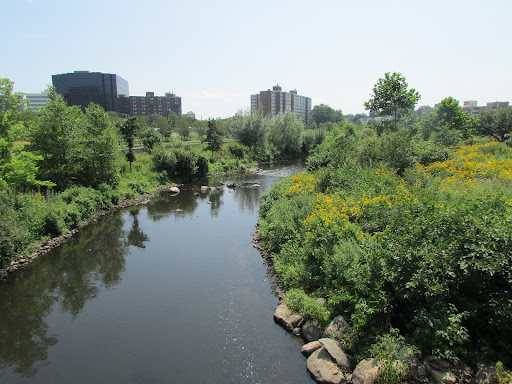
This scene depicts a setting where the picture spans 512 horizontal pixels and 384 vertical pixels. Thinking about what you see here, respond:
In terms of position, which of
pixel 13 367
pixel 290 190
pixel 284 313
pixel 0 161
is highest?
pixel 0 161

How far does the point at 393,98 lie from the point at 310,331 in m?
32.7

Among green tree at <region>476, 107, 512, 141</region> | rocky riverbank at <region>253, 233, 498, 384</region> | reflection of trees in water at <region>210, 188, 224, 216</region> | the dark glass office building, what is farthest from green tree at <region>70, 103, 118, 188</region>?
the dark glass office building

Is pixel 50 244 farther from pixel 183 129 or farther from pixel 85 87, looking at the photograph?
pixel 85 87

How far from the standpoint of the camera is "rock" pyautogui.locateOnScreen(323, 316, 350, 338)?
357 inches

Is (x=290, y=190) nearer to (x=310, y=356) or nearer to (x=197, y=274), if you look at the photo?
(x=197, y=274)

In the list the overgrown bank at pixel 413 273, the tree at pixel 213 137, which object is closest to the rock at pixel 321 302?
the overgrown bank at pixel 413 273

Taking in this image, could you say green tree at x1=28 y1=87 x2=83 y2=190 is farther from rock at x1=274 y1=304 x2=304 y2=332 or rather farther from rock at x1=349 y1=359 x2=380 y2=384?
rock at x1=349 y1=359 x2=380 y2=384

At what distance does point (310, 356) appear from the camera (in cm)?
894

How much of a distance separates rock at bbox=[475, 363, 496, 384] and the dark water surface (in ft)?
13.3

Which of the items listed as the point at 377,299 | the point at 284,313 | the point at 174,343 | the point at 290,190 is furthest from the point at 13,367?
the point at 290,190

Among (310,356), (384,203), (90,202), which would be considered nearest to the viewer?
(310,356)

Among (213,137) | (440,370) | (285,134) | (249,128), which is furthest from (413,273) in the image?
(285,134)

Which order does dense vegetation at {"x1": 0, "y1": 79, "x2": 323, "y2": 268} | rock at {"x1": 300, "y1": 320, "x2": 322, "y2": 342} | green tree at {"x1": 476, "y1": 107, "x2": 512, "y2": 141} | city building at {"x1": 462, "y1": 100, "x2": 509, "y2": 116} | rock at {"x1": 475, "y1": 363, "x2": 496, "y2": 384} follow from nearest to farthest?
1. rock at {"x1": 475, "y1": 363, "x2": 496, "y2": 384}
2. rock at {"x1": 300, "y1": 320, "x2": 322, "y2": 342}
3. dense vegetation at {"x1": 0, "y1": 79, "x2": 323, "y2": 268}
4. green tree at {"x1": 476, "y1": 107, "x2": 512, "y2": 141}
5. city building at {"x1": 462, "y1": 100, "x2": 509, "y2": 116}

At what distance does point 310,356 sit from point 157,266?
32.5 feet
